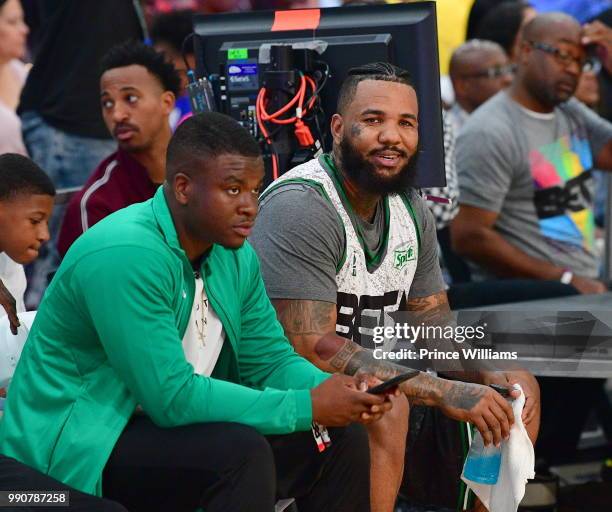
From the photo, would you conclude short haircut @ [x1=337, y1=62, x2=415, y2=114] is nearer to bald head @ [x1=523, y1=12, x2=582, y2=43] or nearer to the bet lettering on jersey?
the bet lettering on jersey

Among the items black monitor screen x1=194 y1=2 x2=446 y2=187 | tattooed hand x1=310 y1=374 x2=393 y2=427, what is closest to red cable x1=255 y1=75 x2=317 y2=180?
black monitor screen x1=194 y1=2 x2=446 y2=187

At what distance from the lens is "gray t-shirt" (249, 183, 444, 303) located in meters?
4.09

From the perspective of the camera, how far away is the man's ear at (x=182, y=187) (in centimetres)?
359

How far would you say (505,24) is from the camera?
7891 mm

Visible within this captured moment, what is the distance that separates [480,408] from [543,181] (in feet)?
8.54

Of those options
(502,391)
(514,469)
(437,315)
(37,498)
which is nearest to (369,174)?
(437,315)

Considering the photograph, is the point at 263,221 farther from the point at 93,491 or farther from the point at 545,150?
the point at 545,150

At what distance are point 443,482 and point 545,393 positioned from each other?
1.75 meters

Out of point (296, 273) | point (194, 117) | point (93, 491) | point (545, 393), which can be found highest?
point (194, 117)

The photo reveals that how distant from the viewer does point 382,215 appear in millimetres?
4375

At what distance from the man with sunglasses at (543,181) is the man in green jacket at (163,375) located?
2594 millimetres

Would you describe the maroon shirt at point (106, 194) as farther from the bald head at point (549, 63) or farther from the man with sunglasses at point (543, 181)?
the bald head at point (549, 63)


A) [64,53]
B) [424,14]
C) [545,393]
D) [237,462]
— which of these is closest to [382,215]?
[424,14]

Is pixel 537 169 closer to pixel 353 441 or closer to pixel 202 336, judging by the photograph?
pixel 353 441
